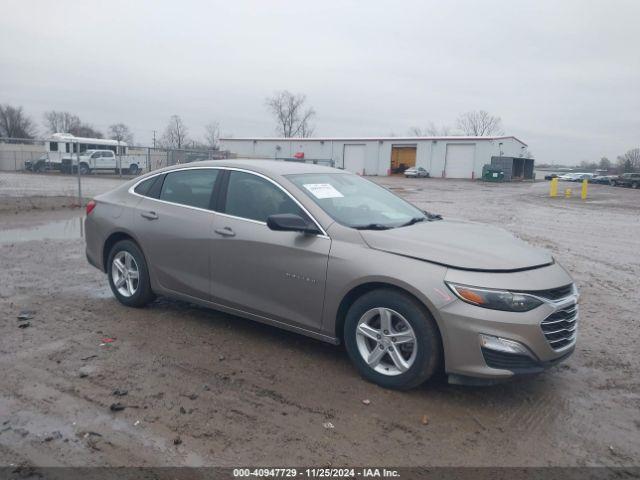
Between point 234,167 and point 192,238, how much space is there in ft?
2.62

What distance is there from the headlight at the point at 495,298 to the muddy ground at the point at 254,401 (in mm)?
764

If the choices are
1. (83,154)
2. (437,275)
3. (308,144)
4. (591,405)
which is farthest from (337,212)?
(308,144)

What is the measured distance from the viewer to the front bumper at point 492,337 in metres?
3.63

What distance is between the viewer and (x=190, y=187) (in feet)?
17.9

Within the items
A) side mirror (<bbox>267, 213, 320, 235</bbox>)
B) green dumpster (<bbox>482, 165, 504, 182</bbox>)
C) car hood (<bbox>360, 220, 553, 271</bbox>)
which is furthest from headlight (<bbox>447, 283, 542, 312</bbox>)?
green dumpster (<bbox>482, 165, 504, 182</bbox>)

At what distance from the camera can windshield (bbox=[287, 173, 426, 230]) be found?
4.60 metres

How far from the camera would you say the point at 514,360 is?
12.0 ft

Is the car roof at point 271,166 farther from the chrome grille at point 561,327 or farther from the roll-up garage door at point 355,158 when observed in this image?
the roll-up garage door at point 355,158

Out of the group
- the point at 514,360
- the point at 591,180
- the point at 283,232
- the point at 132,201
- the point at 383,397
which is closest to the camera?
the point at 514,360

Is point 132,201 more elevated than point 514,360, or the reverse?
point 132,201

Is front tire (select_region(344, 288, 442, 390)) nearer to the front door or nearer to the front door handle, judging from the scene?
the front door

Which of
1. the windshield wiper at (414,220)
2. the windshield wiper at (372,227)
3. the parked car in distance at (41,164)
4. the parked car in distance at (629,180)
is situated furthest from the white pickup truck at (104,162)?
the parked car in distance at (629,180)

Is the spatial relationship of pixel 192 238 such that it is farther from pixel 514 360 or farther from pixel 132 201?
pixel 514 360

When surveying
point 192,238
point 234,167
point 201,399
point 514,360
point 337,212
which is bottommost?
point 201,399
